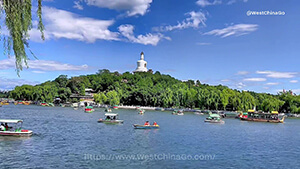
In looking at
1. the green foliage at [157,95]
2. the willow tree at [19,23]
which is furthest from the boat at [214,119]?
the willow tree at [19,23]

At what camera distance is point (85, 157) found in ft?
73.1

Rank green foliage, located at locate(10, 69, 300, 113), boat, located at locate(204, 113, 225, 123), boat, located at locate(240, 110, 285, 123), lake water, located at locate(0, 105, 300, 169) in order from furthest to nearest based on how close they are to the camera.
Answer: green foliage, located at locate(10, 69, 300, 113)
boat, located at locate(240, 110, 285, 123)
boat, located at locate(204, 113, 225, 123)
lake water, located at locate(0, 105, 300, 169)

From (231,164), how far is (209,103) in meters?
84.5

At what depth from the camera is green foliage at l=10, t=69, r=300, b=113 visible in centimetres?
10612

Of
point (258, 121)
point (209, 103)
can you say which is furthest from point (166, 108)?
point (258, 121)

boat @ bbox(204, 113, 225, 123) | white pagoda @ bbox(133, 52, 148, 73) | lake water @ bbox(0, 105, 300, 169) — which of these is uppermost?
white pagoda @ bbox(133, 52, 148, 73)

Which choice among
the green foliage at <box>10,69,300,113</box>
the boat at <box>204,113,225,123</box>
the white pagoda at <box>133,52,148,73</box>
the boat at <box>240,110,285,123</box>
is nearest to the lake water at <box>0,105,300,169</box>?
the boat at <box>204,113,225,123</box>

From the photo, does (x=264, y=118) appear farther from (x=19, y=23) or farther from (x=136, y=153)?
(x=19, y=23)

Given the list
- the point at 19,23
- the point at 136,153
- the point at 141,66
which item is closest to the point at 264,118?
the point at 136,153

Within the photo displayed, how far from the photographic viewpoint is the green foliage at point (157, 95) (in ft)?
348

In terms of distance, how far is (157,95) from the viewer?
122m

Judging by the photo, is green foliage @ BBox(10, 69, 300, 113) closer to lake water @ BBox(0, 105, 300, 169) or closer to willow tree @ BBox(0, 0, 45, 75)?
lake water @ BBox(0, 105, 300, 169)

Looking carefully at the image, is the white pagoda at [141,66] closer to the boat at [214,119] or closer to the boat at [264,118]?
the boat at [264,118]

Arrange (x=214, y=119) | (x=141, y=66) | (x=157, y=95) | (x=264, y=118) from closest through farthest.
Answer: (x=214, y=119) → (x=264, y=118) → (x=157, y=95) → (x=141, y=66)
